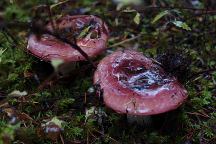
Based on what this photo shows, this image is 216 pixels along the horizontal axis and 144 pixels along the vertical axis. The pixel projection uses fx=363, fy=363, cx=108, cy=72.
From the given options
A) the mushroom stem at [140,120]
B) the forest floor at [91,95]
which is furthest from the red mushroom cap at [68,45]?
the mushroom stem at [140,120]

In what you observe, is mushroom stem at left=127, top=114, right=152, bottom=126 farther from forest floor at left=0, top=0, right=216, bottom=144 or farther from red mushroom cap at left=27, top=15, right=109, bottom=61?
red mushroom cap at left=27, top=15, right=109, bottom=61

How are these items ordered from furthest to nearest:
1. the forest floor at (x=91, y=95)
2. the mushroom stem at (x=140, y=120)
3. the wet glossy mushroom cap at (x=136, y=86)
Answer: the mushroom stem at (x=140, y=120)
the forest floor at (x=91, y=95)
the wet glossy mushroom cap at (x=136, y=86)

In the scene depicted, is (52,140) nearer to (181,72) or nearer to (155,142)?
(155,142)

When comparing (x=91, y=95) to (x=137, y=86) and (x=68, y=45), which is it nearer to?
(x=68, y=45)

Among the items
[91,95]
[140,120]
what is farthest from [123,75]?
[91,95]

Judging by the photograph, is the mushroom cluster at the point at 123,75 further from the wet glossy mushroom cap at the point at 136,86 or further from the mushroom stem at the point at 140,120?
the mushroom stem at the point at 140,120
